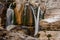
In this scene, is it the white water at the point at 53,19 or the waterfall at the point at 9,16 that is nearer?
the white water at the point at 53,19

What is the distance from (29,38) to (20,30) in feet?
0.82

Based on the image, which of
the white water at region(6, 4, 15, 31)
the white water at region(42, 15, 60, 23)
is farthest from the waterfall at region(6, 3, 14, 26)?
the white water at region(42, 15, 60, 23)

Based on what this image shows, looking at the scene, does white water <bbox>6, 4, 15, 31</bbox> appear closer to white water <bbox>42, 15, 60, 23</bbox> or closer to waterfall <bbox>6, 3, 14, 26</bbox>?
waterfall <bbox>6, 3, 14, 26</bbox>

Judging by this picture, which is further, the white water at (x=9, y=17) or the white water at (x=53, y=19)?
the white water at (x=9, y=17)

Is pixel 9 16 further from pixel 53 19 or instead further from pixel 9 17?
pixel 53 19

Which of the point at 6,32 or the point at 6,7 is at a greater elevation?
the point at 6,7

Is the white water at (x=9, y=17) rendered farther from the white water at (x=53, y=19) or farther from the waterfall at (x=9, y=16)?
the white water at (x=53, y=19)

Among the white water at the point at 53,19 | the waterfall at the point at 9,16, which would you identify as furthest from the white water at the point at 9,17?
the white water at the point at 53,19

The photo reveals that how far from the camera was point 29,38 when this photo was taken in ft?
12.3

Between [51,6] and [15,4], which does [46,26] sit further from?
[15,4]

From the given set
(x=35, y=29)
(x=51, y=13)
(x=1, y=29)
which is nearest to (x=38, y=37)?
(x=35, y=29)

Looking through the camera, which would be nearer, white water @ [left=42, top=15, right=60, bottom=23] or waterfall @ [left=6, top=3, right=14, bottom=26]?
white water @ [left=42, top=15, right=60, bottom=23]

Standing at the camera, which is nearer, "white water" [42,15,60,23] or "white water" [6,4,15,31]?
"white water" [42,15,60,23]

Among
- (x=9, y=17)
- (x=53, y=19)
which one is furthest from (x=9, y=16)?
(x=53, y=19)
